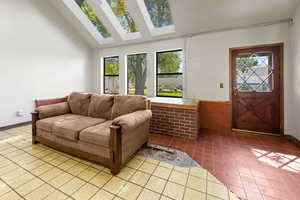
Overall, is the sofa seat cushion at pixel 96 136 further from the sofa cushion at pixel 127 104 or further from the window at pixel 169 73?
the window at pixel 169 73

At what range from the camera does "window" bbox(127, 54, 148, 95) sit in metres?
4.44

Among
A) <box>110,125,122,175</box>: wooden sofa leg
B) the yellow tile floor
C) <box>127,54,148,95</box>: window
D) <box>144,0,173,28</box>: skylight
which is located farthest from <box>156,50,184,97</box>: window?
<box>110,125,122,175</box>: wooden sofa leg

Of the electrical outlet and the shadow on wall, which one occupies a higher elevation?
the shadow on wall

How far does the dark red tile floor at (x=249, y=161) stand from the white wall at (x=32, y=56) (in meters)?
3.55

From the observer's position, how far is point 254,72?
3012 mm

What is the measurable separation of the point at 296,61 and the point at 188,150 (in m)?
2.71

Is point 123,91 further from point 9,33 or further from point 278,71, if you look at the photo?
point 278,71

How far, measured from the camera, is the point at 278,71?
2.78 meters

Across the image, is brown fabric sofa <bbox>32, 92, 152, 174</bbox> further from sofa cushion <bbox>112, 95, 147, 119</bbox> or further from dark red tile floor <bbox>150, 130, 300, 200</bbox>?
dark red tile floor <bbox>150, 130, 300, 200</bbox>

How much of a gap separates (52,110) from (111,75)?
2.84m

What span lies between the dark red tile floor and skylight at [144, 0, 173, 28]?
10.5 feet

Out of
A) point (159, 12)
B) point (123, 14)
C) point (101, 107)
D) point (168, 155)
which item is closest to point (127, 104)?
point (101, 107)

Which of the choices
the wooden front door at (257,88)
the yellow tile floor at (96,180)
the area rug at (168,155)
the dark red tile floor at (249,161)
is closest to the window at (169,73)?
the wooden front door at (257,88)

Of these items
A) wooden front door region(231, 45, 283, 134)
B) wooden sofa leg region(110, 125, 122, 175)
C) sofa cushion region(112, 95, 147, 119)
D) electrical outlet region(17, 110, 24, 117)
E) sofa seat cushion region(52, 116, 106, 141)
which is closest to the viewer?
wooden sofa leg region(110, 125, 122, 175)
